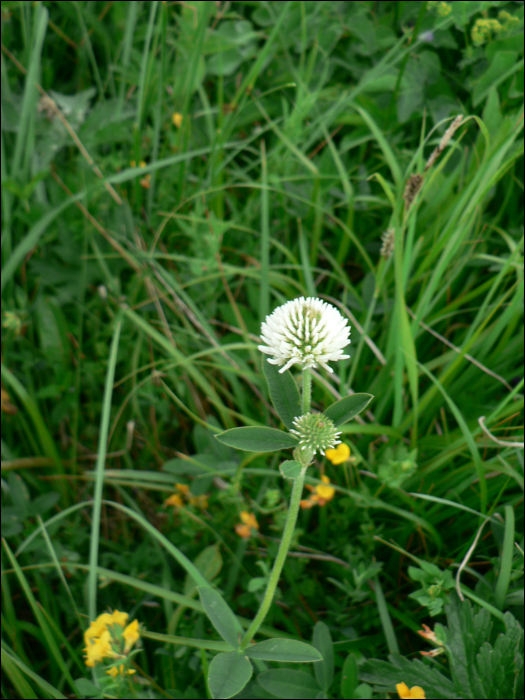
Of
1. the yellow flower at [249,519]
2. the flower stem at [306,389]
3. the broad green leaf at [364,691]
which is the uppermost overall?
the flower stem at [306,389]

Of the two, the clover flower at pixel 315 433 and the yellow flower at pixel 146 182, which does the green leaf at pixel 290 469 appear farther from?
the yellow flower at pixel 146 182

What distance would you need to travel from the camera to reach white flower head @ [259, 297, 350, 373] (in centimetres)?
73

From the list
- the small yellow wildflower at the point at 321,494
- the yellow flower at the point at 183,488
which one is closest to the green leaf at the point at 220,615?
the small yellow wildflower at the point at 321,494

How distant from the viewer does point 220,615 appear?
2.98 feet

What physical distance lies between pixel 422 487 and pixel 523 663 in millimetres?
404

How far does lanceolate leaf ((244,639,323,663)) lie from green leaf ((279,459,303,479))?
0.96 feet

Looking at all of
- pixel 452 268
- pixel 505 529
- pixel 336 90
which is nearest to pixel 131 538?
pixel 505 529

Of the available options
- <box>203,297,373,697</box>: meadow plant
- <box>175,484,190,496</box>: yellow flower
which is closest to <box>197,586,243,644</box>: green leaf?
<box>203,297,373,697</box>: meadow plant

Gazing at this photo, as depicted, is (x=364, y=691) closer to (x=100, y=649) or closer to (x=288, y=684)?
(x=288, y=684)

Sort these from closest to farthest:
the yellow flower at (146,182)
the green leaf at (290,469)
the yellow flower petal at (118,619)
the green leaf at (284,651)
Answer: the green leaf at (290,469) < the green leaf at (284,651) < the yellow flower petal at (118,619) < the yellow flower at (146,182)

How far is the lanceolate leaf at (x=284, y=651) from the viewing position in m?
0.81

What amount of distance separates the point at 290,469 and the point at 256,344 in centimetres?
82

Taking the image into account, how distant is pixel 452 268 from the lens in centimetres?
156

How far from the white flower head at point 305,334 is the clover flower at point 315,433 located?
0.08 m
